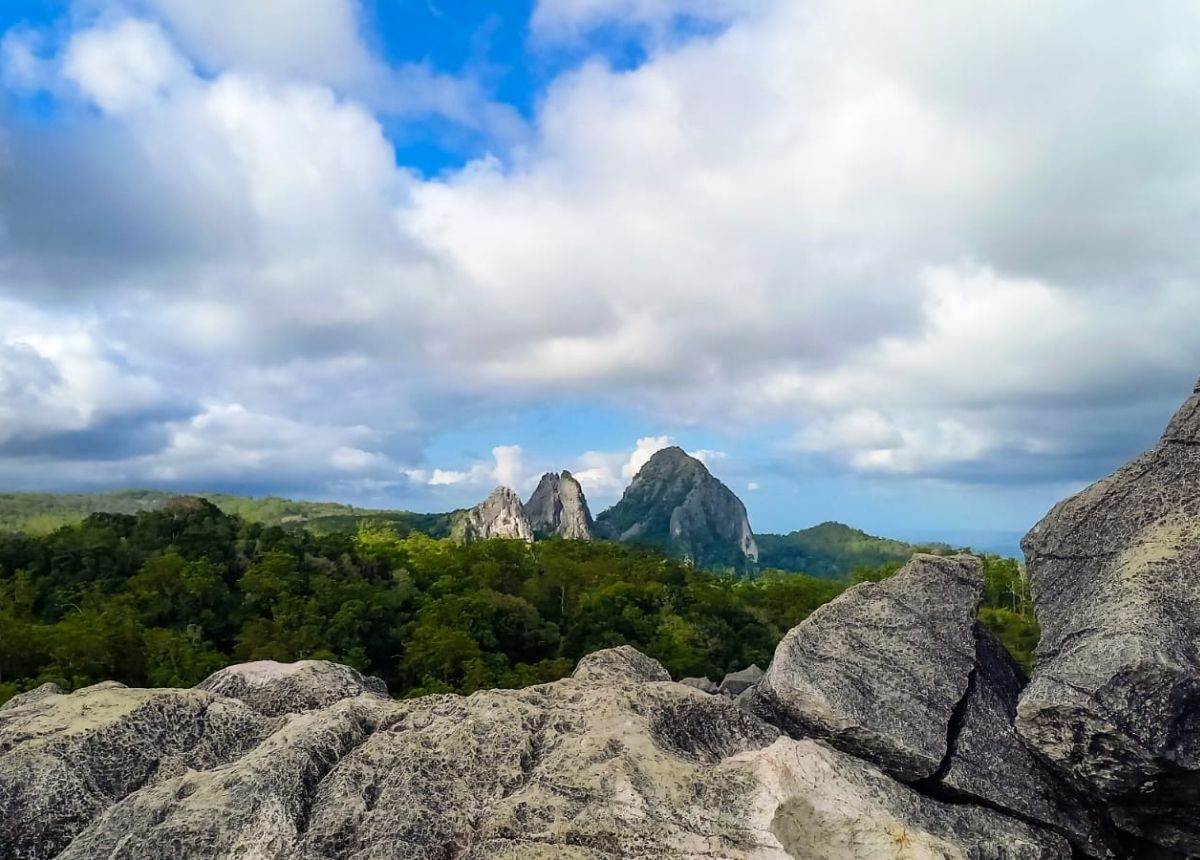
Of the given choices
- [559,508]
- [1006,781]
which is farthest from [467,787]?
[559,508]

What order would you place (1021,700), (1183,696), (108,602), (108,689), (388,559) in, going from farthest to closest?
(388,559)
(108,602)
(108,689)
(1021,700)
(1183,696)

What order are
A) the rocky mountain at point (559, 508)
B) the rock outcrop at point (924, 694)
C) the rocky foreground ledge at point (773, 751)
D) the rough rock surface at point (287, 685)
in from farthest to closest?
1. the rocky mountain at point (559, 508)
2. the rough rock surface at point (287, 685)
3. the rock outcrop at point (924, 694)
4. the rocky foreground ledge at point (773, 751)

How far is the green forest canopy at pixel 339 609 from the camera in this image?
34531mm

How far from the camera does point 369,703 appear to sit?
1055 cm

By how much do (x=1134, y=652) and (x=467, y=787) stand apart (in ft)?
22.1

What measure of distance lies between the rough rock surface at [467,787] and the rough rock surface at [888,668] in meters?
0.45

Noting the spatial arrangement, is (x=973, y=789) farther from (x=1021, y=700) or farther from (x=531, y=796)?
(x=531, y=796)

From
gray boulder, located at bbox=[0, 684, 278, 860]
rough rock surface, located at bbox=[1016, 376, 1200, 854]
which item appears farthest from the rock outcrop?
gray boulder, located at bbox=[0, 684, 278, 860]

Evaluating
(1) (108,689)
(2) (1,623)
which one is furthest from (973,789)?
(2) (1,623)

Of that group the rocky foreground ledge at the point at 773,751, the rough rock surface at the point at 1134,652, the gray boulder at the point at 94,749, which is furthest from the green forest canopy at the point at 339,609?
the rough rock surface at the point at 1134,652

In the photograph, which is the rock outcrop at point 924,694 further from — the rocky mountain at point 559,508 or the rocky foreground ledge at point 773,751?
the rocky mountain at point 559,508

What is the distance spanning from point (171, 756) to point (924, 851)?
8145mm

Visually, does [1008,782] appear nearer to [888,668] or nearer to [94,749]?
[888,668]

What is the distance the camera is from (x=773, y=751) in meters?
8.84
